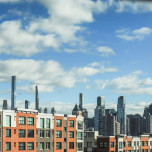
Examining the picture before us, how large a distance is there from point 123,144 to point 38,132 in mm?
50561

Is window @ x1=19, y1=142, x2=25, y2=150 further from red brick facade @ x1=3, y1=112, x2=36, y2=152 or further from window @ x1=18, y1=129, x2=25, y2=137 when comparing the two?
window @ x1=18, y1=129, x2=25, y2=137

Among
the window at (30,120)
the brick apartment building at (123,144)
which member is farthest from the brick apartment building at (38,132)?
the brick apartment building at (123,144)

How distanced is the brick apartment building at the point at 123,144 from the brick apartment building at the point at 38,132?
70.3ft

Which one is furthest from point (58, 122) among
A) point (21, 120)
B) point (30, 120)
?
point (21, 120)

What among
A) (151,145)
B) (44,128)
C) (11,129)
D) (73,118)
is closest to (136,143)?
(151,145)

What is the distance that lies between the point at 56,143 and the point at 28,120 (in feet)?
39.6

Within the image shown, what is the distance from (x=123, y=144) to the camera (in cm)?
12444

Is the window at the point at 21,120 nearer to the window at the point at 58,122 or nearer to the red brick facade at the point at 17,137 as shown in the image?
the red brick facade at the point at 17,137

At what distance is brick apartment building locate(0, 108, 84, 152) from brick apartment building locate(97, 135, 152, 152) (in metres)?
21.4

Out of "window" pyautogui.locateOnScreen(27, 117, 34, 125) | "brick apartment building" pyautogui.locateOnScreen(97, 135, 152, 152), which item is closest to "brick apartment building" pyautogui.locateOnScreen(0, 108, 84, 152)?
"window" pyautogui.locateOnScreen(27, 117, 34, 125)

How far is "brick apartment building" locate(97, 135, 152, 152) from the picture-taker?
117 metres

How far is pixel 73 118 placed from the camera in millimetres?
94812

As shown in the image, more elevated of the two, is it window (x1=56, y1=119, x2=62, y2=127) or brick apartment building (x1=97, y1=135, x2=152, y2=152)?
window (x1=56, y1=119, x2=62, y2=127)

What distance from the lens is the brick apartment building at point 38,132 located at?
→ 7656cm
